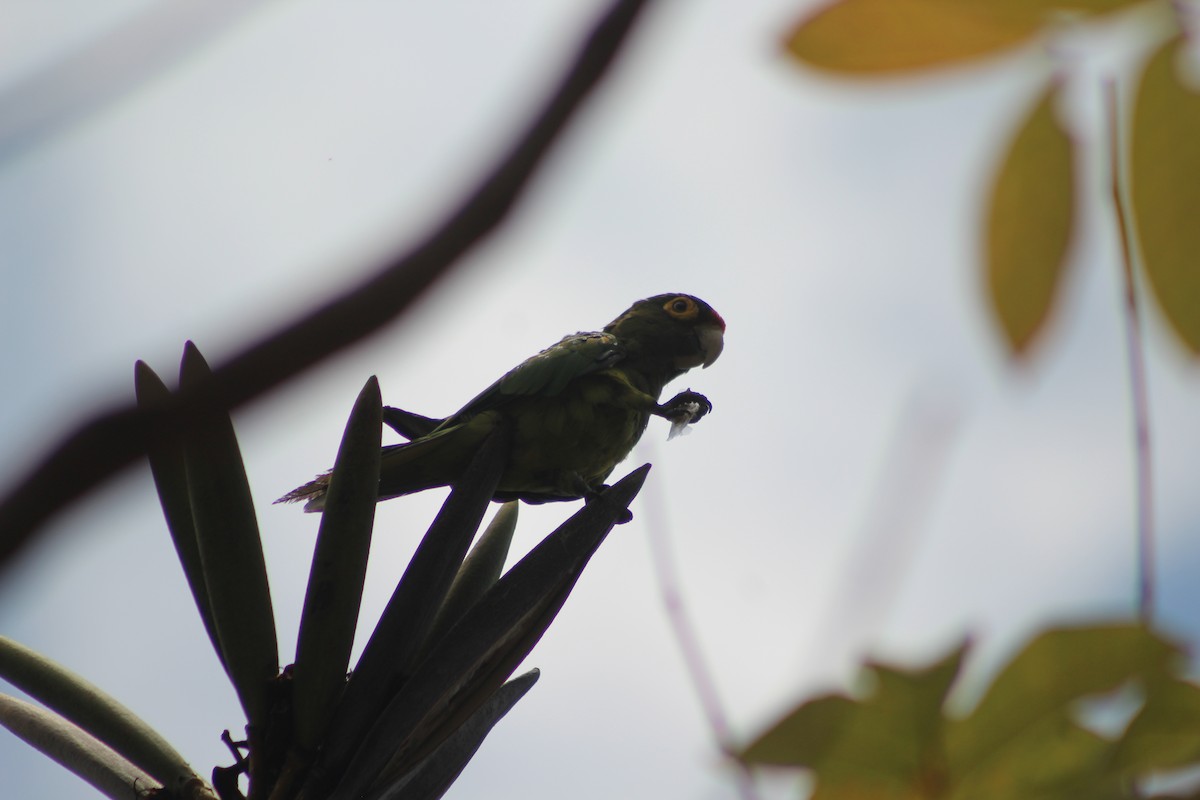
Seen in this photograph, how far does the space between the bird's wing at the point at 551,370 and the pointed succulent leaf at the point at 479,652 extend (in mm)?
1187

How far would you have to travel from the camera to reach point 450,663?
1780 millimetres

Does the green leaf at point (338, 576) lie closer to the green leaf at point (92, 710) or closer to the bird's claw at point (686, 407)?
the green leaf at point (92, 710)

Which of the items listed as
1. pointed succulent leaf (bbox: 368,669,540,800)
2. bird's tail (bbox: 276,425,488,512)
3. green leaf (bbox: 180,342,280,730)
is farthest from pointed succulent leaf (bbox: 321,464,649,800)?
bird's tail (bbox: 276,425,488,512)

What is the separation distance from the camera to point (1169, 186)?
93cm

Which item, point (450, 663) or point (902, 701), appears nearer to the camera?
point (902, 701)

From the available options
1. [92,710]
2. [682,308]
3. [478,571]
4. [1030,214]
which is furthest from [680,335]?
[1030,214]

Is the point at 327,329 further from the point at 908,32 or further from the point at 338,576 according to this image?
the point at 338,576

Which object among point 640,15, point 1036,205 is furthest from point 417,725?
point 640,15

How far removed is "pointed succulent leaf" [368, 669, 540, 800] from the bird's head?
6.23 ft

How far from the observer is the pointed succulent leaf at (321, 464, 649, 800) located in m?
1.70

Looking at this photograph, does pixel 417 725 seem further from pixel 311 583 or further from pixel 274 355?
pixel 274 355

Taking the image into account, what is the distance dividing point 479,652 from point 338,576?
27 cm

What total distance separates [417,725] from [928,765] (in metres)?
0.90

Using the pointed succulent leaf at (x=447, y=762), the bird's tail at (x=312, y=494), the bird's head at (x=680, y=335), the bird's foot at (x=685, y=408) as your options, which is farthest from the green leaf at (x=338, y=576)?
the bird's head at (x=680, y=335)
